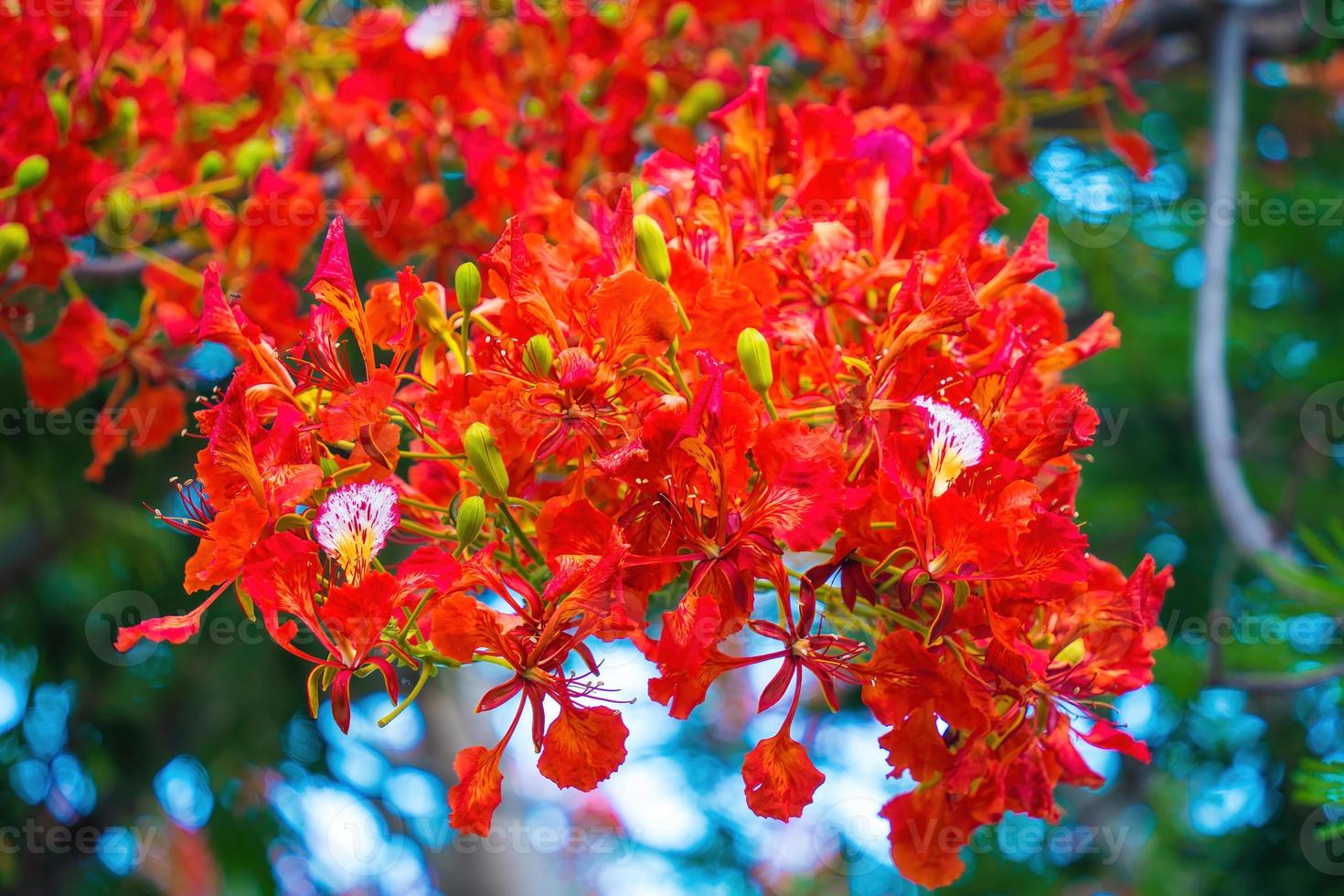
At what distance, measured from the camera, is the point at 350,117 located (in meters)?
1.98

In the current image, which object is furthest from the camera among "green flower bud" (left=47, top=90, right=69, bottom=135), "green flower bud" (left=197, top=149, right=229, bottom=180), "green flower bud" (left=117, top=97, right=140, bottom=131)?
"green flower bud" (left=197, top=149, right=229, bottom=180)

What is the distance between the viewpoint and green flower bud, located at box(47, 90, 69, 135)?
1.61m

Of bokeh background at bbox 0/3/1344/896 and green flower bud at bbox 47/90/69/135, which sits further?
bokeh background at bbox 0/3/1344/896

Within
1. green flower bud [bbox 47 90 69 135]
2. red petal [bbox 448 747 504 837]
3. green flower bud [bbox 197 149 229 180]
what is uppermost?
green flower bud [bbox 47 90 69 135]

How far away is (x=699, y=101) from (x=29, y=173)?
1.03 meters

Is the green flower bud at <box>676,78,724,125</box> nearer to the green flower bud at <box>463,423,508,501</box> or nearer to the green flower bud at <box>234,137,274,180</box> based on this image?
the green flower bud at <box>234,137,274,180</box>

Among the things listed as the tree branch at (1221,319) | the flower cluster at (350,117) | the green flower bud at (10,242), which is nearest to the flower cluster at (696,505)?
the flower cluster at (350,117)

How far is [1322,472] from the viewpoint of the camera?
3309 mm

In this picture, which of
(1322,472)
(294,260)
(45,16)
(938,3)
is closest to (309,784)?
(294,260)

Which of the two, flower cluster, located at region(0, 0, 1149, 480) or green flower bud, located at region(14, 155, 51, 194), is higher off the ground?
green flower bud, located at region(14, 155, 51, 194)

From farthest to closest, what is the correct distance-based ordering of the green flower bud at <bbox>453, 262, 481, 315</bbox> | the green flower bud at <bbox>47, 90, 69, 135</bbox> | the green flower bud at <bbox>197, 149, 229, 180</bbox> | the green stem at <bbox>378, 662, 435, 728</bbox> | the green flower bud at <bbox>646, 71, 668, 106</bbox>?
1. the green flower bud at <bbox>646, 71, 668, 106</bbox>
2. the green flower bud at <bbox>197, 149, 229, 180</bbox>
3. the green flower bud at <bbox>47, 90, 69, 135</bbox>
4. the green flower bud at <bbox>453, 262, 481, 315</bbox>
5. the green stem at <bbox>378, 662, 435, 728</bbox>

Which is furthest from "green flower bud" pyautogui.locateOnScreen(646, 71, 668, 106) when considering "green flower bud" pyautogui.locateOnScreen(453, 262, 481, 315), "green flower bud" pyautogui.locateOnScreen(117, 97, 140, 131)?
"green flower bud" pyautogui.locateOnScreen(453, 262, 481, 315)

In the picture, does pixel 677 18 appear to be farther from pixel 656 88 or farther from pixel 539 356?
pixel 539 356

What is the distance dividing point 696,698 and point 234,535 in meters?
0.41
